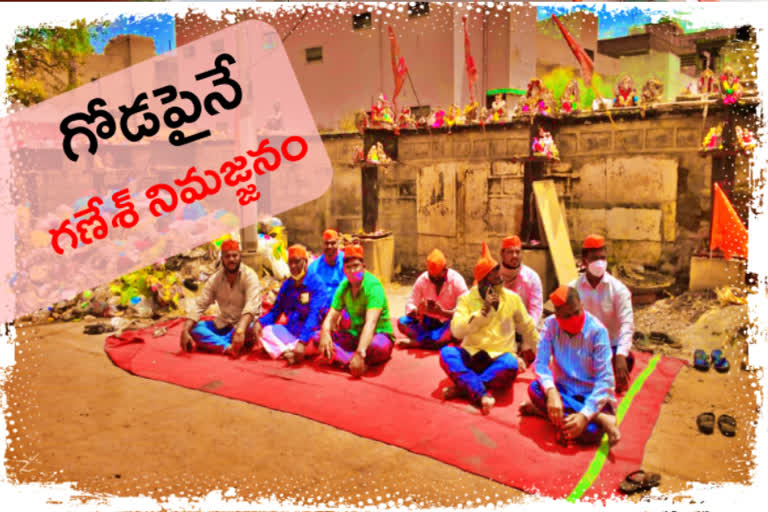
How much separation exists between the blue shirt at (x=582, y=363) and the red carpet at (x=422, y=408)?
14.2 inches

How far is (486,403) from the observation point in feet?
14.6

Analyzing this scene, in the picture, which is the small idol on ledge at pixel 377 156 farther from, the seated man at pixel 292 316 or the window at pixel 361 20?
the window at pixel 361 20

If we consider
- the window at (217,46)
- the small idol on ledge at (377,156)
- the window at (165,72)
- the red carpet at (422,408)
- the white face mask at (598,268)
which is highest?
the window at (165,72)

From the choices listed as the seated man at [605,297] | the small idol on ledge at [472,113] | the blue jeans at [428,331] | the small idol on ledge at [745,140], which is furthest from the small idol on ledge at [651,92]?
the blue jeans at [428,331]

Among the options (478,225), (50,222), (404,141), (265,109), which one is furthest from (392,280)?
(50,222)

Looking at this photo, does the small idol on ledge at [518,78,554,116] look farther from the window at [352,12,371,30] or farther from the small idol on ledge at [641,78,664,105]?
the window at [352,12,371,30]

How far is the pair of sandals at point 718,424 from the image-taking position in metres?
4.10

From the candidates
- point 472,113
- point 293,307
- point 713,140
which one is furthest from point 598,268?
point 472,113

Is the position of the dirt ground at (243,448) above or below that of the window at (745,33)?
below

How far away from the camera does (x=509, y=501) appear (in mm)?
3352

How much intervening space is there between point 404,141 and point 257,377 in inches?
253

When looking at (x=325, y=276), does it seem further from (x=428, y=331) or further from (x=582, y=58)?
(x=582, y=58)

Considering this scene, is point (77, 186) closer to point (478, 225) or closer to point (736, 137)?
point (478, 225)

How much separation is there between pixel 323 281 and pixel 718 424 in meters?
3.91
